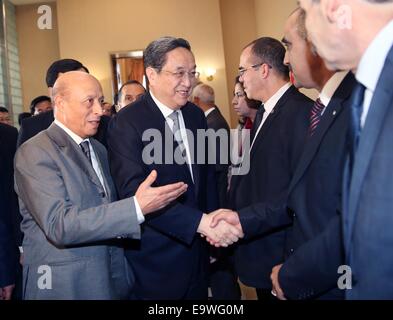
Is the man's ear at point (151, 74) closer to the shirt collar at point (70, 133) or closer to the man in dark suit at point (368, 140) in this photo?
the shirt collar at point (70, 133)

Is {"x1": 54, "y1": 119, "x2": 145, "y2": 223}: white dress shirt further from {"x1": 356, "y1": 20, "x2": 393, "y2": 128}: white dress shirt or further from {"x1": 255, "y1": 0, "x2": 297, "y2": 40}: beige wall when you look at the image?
{"x1": 255, "y1": 0, "x2": 297, "y2": 40}: beige wall

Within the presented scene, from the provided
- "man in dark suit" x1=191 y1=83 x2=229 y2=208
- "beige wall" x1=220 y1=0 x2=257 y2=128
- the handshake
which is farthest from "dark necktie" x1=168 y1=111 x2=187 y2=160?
"beige wall" x1=220 y1=0 x2=257 y2=128

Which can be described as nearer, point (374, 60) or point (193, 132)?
point (374, 60)

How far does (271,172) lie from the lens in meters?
2.05

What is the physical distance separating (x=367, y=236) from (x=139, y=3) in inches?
393

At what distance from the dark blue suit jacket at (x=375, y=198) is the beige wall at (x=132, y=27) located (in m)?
9.29

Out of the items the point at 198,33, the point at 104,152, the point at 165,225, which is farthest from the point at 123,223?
the point at 198,33

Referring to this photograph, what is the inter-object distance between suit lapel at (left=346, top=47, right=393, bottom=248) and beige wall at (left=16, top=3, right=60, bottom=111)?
10.3 meters

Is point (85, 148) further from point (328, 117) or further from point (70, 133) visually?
point (328, 117)

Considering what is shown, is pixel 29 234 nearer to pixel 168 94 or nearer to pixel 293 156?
pixel 168 94

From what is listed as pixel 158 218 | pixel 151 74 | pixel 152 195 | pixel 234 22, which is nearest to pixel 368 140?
pixel 152 195

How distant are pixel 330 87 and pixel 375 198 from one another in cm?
81

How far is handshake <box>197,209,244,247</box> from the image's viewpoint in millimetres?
2100
